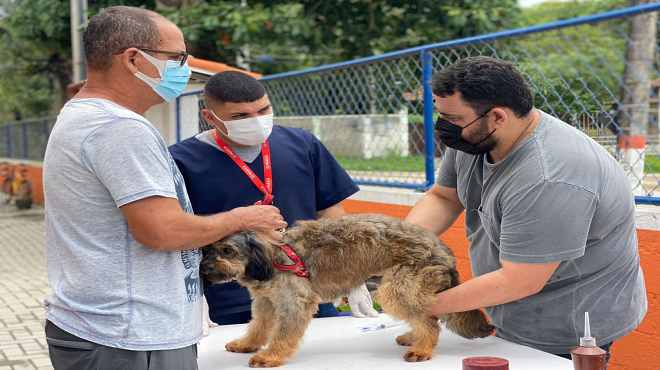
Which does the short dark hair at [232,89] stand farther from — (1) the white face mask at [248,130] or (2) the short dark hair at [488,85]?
(2) the short dark hair at [488,85]

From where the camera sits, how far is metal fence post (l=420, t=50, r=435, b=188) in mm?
6152

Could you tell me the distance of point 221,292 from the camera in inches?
139

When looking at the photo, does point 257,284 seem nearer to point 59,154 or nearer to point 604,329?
point 59,154

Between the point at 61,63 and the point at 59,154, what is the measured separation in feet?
72.4

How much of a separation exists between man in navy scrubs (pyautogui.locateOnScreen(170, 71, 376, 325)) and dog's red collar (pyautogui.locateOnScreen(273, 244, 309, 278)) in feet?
1.75

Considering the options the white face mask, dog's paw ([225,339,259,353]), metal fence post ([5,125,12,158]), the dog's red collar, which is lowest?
metal fence post ([5,125,12,158])

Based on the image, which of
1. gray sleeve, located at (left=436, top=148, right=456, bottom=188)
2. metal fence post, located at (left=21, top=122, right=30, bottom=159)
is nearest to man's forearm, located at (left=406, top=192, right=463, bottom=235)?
gray sleeve, located at (left=436, top=148, right=456, bottom=188)

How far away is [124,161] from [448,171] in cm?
159

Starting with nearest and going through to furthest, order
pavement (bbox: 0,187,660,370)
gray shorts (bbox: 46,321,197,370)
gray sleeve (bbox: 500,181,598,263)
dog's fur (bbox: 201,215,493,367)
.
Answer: gray shorts (bbox: 46,321,197,370) → gray sleeve (bbox: 500,181,598,263) → dog's fur (bbox: 201,215,493,367) → pavement (bbox: 0,187,660,370)

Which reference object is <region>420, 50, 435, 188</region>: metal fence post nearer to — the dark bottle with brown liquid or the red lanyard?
the red lanyard

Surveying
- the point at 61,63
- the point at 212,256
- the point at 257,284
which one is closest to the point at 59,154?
the point at 212,256

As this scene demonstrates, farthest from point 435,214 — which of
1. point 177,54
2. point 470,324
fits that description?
point 177,54

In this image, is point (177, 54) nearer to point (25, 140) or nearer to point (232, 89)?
point (232, 89)

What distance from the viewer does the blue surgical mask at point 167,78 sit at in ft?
7.93
